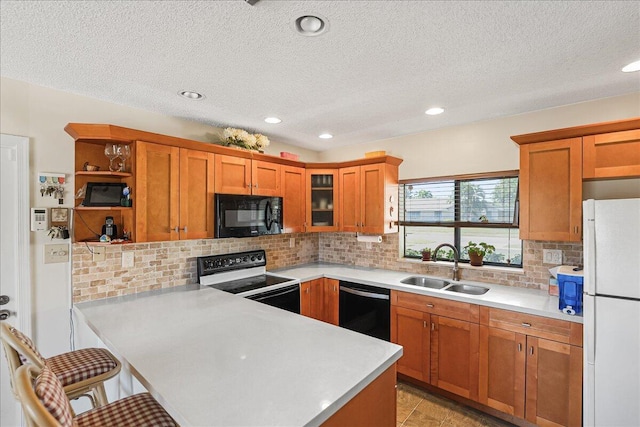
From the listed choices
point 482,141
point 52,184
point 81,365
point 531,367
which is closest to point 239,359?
point 81,365

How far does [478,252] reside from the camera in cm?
296

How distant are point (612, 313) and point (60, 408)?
2.63 m

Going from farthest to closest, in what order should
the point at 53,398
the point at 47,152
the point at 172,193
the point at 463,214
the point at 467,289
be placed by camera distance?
the point at 463,214
the point at 467,289
the point at 172,193
the point at 47,152
the point at 53,398

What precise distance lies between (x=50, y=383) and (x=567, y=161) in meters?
3.12

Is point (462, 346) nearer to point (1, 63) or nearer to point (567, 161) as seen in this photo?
point (567, 161)

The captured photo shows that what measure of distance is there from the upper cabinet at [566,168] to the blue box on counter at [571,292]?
0.32 m

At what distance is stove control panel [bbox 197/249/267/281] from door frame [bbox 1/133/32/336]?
46.0 inches

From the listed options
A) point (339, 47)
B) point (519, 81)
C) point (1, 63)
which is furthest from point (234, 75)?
point (519, 81)

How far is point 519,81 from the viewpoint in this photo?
202 cm

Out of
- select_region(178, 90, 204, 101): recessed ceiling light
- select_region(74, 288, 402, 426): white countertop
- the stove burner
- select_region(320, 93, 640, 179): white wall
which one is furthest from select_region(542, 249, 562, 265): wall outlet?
select_region(178, 90, 204, 101): recessed ceiling light

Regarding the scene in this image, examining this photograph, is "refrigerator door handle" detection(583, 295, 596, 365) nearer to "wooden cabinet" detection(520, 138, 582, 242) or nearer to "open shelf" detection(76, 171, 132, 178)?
"wooden cabinet" detection(520, 138, 582, 242)

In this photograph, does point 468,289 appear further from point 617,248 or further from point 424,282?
point 617,248

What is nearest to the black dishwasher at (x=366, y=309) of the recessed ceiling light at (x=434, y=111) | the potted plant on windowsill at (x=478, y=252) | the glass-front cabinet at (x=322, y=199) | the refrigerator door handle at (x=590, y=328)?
the glass-front cabinet at (x=322, y=199)

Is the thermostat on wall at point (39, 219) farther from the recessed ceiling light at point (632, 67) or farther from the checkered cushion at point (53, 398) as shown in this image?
the recessed ceiling light at point (632, 67)
